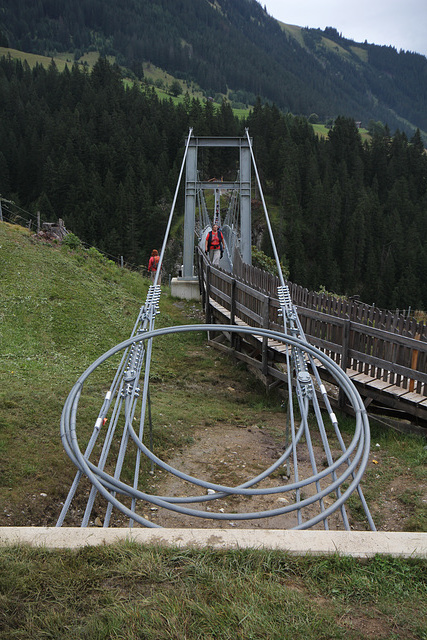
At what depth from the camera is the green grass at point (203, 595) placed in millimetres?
2371

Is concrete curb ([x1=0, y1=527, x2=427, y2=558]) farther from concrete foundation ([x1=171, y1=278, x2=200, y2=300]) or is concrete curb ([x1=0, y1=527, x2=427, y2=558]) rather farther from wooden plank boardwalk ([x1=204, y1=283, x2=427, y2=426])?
concrete foundation ([x1=171, y1=278, x2=200, y2=300])

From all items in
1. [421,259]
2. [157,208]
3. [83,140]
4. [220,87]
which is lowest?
Answer: [421,259]

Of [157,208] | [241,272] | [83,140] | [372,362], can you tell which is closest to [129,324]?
[241,272]

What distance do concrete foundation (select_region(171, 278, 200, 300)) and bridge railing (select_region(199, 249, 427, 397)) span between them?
234 inches

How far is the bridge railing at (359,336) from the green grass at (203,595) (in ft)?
14.6

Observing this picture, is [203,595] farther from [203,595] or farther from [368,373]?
[368,373]

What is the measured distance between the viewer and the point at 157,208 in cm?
6850

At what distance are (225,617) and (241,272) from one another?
33.1ft

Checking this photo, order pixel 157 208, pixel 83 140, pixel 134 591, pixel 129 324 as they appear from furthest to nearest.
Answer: pixel 83 140 → pixel 157 208 → pixel 129 324 → pixel 134 591

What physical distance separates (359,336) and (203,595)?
220 inches

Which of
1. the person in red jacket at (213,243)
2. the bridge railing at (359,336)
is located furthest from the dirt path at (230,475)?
the person in red jacket at (213,243)

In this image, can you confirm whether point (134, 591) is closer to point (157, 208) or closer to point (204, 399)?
point (204, 399)

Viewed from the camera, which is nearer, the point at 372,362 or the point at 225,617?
the point at 225,617

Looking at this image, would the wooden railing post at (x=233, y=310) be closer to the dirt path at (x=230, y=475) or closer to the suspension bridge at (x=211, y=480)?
the suspension bridge at (x=211, y=480)
